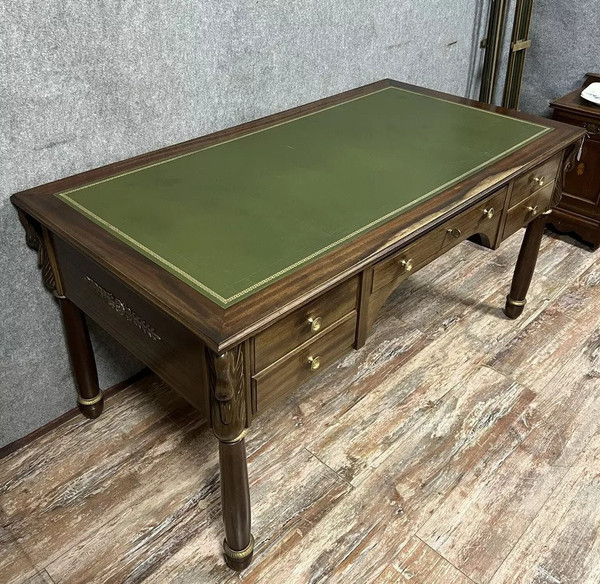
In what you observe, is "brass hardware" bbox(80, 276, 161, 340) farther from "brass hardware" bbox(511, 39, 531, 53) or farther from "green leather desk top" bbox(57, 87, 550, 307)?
"brass hardware" bbox(511, 39, 531, 53)

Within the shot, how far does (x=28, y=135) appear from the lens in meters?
1.10

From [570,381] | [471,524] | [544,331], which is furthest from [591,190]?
[471,524]

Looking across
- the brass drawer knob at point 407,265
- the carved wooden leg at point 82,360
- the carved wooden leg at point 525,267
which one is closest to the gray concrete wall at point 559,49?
the carved wooden leg at point 525,267

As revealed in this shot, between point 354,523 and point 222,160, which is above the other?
point 222,160

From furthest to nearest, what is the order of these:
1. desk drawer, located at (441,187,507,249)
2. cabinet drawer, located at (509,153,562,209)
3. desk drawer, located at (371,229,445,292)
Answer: cabinet drawer, located at (509,153,562,209)
desk drawer, located at (441,187,507,249)
desk drawer, located at (371,229,445,292)

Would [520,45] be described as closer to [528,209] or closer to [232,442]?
[528,209]

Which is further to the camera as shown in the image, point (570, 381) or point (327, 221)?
point (570, 381)

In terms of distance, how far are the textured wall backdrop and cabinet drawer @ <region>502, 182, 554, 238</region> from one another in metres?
0.56

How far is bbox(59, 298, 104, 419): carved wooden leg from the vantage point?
125 centimetres

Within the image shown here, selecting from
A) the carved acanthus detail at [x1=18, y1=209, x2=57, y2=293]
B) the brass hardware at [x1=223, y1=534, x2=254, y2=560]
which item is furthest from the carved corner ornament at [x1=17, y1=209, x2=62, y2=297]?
the brass hardware at [x1=223, y1=534, x2=254, y2=560]

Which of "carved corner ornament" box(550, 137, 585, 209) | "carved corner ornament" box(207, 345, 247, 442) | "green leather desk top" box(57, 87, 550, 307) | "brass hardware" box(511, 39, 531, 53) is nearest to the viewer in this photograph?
"carved corner ornament" box(207, 345, 247, 442)

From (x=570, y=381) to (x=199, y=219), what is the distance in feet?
3.31

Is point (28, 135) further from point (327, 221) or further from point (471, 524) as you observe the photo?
point (471, 524)

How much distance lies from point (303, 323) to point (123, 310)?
29 centimetres
